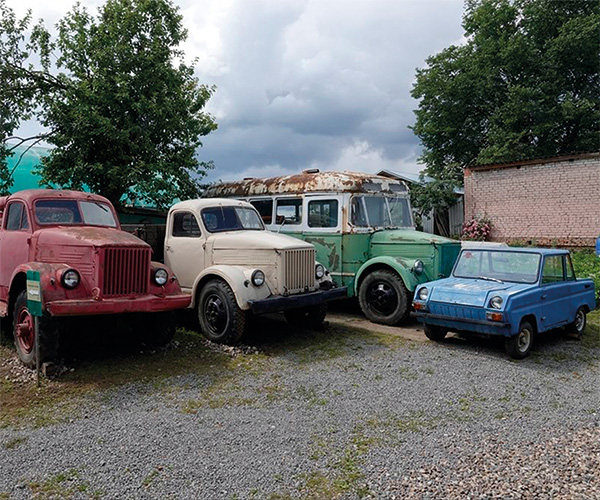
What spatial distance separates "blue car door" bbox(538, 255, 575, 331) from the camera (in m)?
6.64

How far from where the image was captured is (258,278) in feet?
22.1

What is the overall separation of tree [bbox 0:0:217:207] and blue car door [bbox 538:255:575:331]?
7.56 m

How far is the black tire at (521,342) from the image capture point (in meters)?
6.26

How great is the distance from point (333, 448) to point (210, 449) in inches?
37.8

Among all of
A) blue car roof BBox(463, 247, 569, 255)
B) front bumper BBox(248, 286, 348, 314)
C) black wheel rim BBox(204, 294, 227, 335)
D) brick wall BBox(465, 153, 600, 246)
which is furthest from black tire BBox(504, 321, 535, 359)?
brick wall BBox(465, 153, 600, 246)

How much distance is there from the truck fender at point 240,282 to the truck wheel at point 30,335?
2.16 meters

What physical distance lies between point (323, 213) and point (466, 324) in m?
3.59

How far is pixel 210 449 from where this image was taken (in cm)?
388

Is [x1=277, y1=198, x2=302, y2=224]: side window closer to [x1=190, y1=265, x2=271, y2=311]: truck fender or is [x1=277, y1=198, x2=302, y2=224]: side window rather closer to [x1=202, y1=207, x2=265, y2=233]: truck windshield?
[x1=202, y1=207, x2=265, y2=233]: truck windshield

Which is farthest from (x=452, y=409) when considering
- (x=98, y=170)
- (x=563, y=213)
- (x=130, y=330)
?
(x=563, y=213)

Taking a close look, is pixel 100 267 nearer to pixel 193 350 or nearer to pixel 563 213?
pixel 193 350

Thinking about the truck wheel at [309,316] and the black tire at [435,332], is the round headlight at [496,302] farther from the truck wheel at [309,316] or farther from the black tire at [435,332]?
the truck wheel at [309,316]

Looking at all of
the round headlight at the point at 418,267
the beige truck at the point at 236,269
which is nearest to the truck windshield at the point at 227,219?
the beige truck at the point at 236,269

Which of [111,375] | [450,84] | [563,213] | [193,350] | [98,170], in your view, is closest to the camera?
[111,375]
